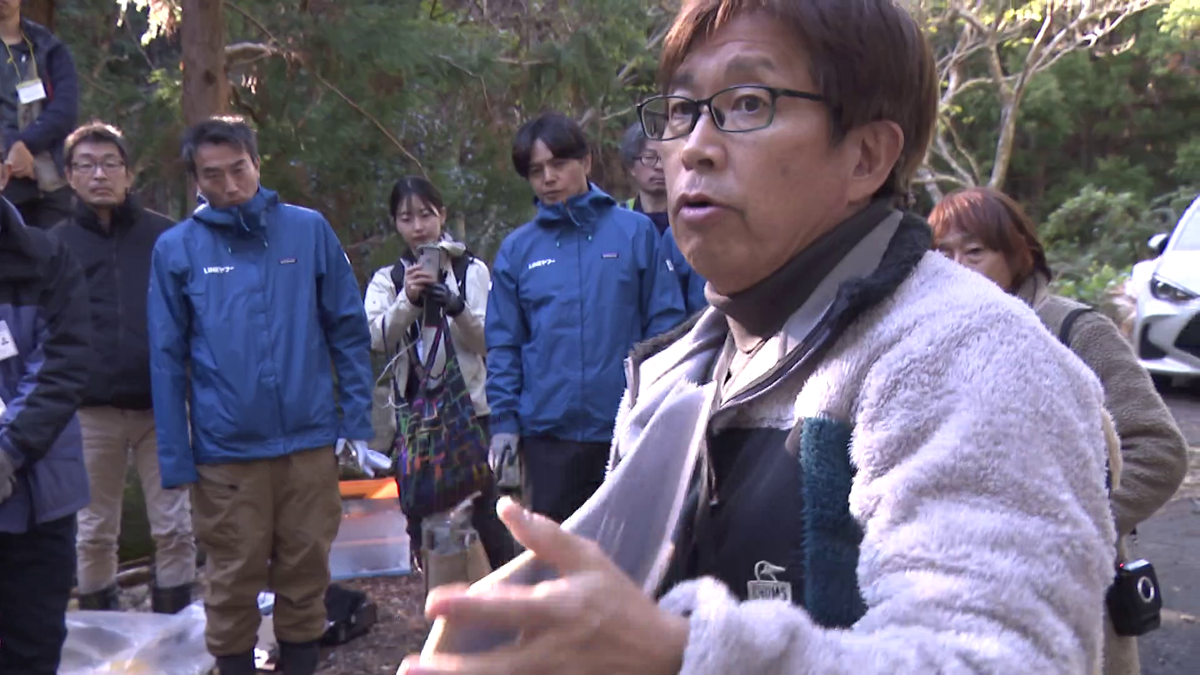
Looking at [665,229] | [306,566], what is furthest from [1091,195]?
[306,566]

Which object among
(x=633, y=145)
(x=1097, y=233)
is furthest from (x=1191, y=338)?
(x=1097, y=233)

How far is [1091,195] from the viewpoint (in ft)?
72.1

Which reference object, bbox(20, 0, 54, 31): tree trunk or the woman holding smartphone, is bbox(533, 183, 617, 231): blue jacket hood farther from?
bbox(20, 0, 54, 31): tree trunk

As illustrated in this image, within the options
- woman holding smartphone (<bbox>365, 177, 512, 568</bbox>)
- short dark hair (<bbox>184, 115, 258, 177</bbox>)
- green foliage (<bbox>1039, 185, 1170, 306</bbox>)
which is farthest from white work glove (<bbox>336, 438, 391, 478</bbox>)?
green foliage (<bbox>1039, 185, 1170, 306</bbox>)

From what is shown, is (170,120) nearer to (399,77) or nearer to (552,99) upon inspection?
(399,77)

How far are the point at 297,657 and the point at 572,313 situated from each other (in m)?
1.86

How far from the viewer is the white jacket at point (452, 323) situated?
5.41 m

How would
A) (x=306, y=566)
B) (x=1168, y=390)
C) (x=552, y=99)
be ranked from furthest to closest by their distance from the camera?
(x=1168, y=390)
(x=552, y=99)
(x=306, y=566)

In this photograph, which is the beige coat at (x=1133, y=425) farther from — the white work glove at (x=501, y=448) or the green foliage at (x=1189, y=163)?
the green foliage at (x=1189, y=163)

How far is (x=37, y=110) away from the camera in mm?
6230

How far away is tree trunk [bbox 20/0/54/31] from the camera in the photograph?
7.46 m

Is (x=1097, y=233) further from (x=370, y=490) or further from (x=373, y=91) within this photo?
(x=370, y=490)

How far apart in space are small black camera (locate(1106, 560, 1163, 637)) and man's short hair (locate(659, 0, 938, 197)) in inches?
52.5

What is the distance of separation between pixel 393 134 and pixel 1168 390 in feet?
28.1
